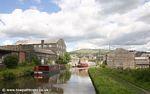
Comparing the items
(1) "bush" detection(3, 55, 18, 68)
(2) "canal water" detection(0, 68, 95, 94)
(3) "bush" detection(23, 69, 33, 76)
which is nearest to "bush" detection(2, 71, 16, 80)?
(2) "canal water" detection(0, 68, 95, 94)

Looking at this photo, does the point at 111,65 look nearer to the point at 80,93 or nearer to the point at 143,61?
the point at 143,61

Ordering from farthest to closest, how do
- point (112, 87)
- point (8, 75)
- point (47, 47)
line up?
point (47, 47) < point (8, 75) < point (112, 87)

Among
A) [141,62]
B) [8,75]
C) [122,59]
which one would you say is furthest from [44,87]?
[141,62]

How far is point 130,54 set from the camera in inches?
3957

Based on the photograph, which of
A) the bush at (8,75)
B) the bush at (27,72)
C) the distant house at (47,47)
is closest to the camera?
the bush at (8,75)

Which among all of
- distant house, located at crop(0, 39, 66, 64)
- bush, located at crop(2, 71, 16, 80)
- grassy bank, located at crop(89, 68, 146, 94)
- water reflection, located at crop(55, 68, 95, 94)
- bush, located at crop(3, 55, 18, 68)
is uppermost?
distant house, located at crop(0, 39, 66, 64)

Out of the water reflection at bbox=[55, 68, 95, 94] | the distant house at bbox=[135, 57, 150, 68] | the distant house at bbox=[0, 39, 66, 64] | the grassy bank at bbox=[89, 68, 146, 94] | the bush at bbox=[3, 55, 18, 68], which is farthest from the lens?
the distant house at bbox=[135, 57, 150, 68]

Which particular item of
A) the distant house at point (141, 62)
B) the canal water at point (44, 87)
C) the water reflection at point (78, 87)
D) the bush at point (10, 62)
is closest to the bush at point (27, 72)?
the bush at point (10, 62)

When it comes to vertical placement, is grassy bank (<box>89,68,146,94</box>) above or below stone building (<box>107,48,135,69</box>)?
below

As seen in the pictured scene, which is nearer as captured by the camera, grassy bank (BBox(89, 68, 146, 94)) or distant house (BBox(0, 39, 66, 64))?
grassy bank (BBox(89, 68, 146, 94))

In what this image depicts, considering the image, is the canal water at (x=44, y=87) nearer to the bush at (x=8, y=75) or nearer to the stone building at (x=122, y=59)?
the bush at (x=8, y=75)

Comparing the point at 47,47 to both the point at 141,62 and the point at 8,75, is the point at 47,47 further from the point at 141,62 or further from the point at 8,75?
the point at 8,75

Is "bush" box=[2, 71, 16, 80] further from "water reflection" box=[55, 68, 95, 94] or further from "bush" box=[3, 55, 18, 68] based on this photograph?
"water reflection" box=[55, 68, 95, 94]

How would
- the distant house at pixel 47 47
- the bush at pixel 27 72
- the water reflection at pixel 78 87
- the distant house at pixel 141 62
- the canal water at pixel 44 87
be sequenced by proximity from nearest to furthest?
the canal water at pixel 44 87
the water reflection at pixel 78 87
the bush at pixel 27 72
the distant house at pixel 47 47
the distant house at pixel 141 62
